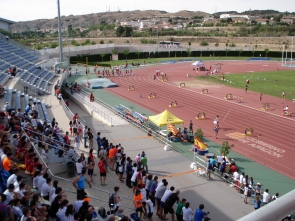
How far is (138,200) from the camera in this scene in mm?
10531

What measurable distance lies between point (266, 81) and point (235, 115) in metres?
21.4

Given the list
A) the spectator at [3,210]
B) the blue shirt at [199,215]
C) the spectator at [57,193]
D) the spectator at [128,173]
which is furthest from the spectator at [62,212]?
the spectator at [128,173]

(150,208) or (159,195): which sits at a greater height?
(159,195)

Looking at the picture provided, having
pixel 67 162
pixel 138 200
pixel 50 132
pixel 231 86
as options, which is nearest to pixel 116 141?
pixel 50 132

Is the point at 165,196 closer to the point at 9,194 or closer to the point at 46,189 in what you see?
the point at 46,189

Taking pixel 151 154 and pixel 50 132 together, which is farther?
pixel 151 154

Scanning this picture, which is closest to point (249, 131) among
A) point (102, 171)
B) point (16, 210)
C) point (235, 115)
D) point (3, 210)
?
point (235, 115)

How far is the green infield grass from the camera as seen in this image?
40.0m

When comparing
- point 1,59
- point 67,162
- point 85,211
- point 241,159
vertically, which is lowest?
point 241,159

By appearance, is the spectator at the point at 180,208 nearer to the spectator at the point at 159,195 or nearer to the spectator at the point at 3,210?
the spectator at the point at 159,195

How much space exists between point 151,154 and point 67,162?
6.12 m

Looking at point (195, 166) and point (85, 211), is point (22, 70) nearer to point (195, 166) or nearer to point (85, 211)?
point (195, 166)

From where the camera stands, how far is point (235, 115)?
28.6 meters

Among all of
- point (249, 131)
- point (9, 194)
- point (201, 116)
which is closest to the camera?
point (9, 194)
